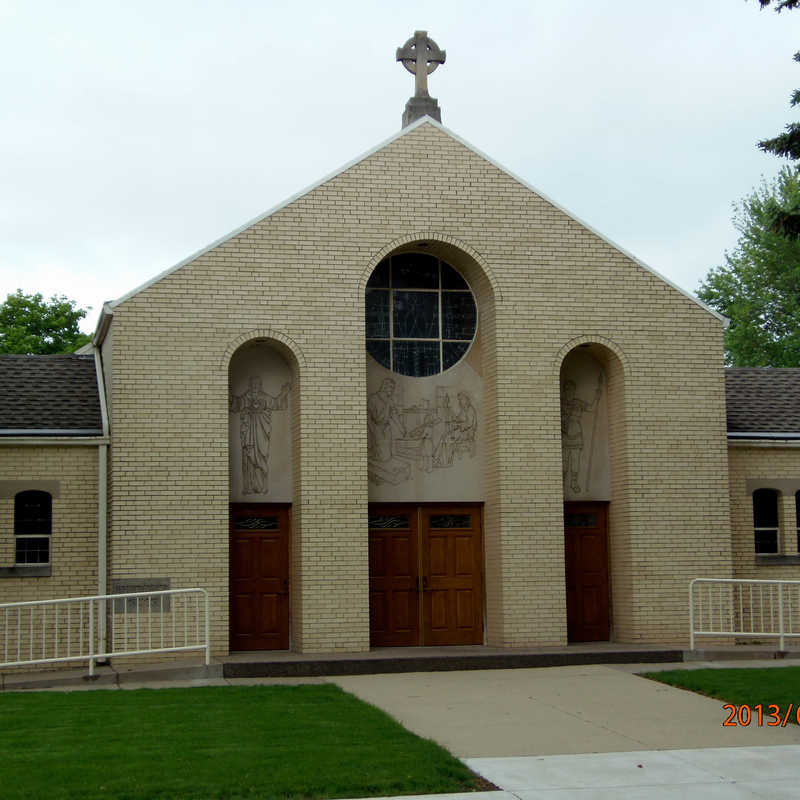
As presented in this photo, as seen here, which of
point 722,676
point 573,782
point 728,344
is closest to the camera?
point 573,782

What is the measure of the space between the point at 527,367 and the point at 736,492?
14.3ft

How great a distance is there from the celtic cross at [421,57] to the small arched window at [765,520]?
911cm

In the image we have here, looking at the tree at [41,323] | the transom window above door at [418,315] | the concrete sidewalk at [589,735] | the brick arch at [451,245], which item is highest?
the tree at [41,323]

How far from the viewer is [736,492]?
830 inches

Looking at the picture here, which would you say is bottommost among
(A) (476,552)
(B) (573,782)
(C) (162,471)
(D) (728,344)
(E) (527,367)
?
(B) (573,782)

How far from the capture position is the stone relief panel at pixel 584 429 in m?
20.8

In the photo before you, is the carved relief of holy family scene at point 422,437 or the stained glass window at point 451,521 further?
the stained glass window at point 451,521

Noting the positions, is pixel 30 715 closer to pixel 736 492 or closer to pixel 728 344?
pixel 736 492

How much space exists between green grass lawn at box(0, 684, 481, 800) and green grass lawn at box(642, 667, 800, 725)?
420 centimetres

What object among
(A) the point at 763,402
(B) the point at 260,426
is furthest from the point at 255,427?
(A) the point at 763,402

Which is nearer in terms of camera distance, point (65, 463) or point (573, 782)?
point (573, 782)

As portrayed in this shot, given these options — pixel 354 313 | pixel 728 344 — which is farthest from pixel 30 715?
pixel 728 344
